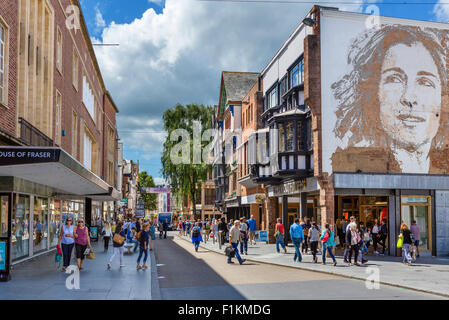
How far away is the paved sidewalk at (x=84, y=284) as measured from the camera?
33.7ft

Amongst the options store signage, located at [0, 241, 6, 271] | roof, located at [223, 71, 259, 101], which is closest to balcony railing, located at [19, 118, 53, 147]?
store signage, located at [0, 241, 6, 271]

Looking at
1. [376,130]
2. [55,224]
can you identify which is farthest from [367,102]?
[55,224]

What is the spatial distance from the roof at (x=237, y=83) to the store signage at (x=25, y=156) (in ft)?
110

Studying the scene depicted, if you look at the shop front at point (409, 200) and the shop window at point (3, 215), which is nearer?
the shop window at point (3, 215)

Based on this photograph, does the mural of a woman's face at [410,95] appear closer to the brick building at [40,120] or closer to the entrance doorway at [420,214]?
the entrance doorway at [420,214]

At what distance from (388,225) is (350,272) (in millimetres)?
7914

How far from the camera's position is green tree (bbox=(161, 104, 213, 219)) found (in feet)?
168

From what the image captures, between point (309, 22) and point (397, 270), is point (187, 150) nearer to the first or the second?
point (309, 22)

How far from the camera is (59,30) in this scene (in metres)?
23.2

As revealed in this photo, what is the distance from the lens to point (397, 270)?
1623cm

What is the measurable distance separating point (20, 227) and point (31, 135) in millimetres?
3278

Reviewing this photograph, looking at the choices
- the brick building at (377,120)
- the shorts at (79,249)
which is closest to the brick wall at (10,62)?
the shorts at (79,249)

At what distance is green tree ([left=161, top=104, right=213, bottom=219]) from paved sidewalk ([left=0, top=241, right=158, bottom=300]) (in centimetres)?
3411

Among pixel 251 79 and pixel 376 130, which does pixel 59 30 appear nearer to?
pixel 376 130
